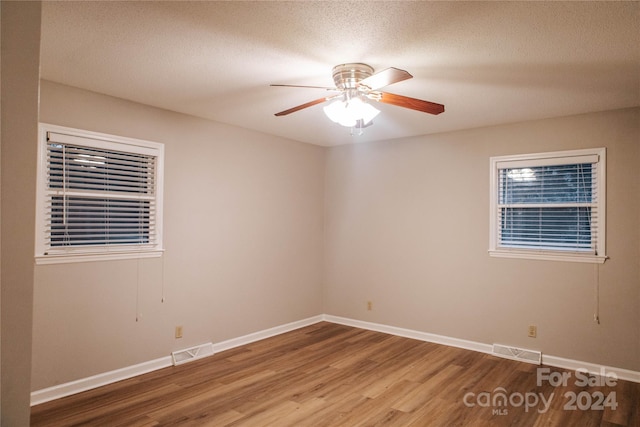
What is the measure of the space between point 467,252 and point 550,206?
998 mm

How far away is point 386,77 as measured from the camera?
8.06ft

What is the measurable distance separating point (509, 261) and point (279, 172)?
117 inches

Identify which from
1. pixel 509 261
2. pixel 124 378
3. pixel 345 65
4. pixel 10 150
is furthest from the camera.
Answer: pixel 509 261

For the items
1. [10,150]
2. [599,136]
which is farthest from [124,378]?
[599,136]

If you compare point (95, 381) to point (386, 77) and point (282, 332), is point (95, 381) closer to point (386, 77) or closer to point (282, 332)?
point (282, 332)

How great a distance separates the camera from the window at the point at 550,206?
12.8ft

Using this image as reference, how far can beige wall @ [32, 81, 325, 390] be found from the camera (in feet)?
10.6

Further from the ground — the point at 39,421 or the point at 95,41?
the point at 95,41

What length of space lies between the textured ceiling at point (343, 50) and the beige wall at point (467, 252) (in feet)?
2.22

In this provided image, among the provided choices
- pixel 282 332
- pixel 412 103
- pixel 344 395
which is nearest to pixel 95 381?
pixel 344 395

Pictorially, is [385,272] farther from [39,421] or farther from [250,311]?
[39,421]

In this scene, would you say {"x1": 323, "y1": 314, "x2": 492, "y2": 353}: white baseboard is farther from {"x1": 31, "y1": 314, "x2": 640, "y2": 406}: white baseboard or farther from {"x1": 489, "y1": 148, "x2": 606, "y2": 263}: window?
{"x1": 489, "y1": 148, "x2": 606, "y2": 263}: window

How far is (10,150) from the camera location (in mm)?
1101

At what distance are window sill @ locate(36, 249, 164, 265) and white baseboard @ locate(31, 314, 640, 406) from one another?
1.00 metres
